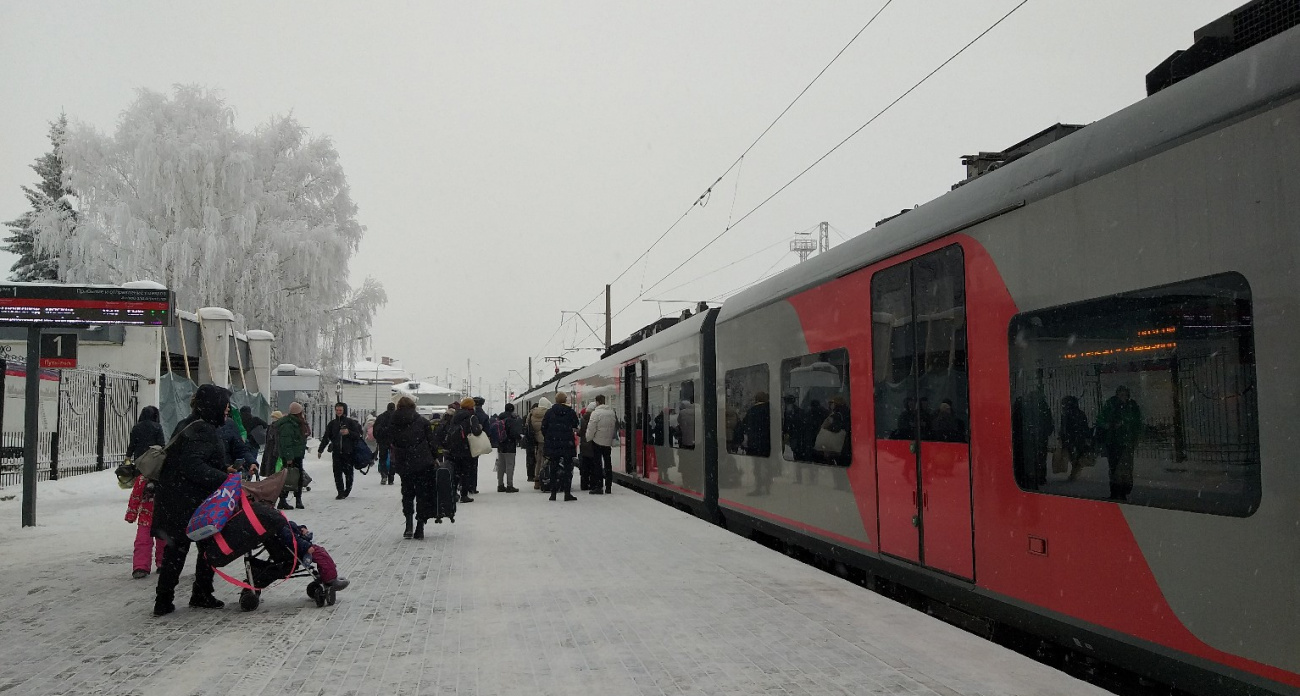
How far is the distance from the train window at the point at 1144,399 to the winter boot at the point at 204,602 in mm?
5218

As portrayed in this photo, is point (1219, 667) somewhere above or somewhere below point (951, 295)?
below

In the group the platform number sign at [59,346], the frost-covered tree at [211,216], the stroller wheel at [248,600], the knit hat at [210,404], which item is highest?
the frost-covered tree at [211,216]

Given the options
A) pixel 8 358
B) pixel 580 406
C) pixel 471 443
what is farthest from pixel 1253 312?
pixel 580 406

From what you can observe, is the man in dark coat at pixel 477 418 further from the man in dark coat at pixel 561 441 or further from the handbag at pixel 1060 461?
the handbag at pixel 1060 461

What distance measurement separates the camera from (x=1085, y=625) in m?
4.95

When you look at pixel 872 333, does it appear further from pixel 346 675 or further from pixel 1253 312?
pixel 346 675

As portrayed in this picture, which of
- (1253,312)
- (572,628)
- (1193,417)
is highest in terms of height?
(1253,312)

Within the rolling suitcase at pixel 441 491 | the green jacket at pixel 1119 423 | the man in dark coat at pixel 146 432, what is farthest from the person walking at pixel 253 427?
the green jacket at pixel 1119 423

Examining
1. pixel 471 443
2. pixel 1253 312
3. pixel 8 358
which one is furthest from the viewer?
pixel 8 358

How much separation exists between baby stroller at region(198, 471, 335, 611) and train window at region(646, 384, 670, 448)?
9040 millimetres

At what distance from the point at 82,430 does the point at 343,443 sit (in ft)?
18.3

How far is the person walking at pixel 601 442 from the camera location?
1576 cm

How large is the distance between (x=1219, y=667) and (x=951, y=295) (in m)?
2.92

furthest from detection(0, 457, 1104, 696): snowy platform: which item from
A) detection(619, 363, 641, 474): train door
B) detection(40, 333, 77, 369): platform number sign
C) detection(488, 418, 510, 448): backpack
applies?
detection(619, 363, 641, 474): train door
